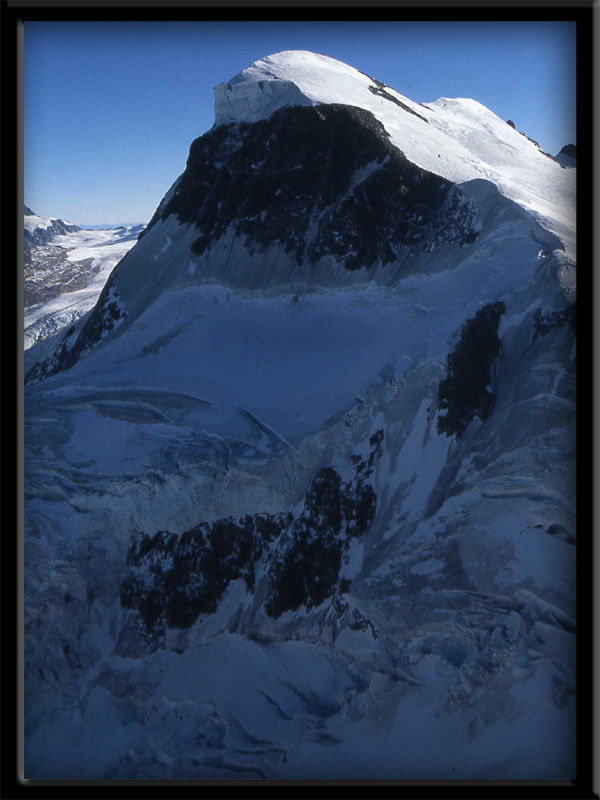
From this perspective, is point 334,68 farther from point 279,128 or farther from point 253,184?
point 253,184

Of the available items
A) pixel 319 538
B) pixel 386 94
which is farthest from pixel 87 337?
pixel 386 94

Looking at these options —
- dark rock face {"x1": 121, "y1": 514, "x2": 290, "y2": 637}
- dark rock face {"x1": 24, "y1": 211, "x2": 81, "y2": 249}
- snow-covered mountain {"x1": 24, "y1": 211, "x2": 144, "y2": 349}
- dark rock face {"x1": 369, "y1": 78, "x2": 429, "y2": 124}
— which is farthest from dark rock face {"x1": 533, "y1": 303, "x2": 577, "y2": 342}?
dark rock face {"x1": 24, "y1": 211, "x2": 81, "y2": 249}

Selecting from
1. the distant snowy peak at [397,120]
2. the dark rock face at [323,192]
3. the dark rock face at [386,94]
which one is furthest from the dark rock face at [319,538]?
the dark rock face at [386,94]

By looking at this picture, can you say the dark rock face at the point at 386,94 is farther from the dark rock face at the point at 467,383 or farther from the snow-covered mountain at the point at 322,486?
the dark rock face at the point at 467,383

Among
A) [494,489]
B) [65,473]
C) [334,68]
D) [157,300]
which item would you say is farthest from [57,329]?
[494,489]

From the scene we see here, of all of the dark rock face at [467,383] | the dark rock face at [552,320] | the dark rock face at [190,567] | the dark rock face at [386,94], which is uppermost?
the dark rock face at [386,94]

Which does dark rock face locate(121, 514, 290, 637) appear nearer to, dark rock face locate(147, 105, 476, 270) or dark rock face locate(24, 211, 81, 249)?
dark rock face locate(147, 105, 476, 270)

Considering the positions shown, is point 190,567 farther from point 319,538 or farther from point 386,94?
point 386,94
